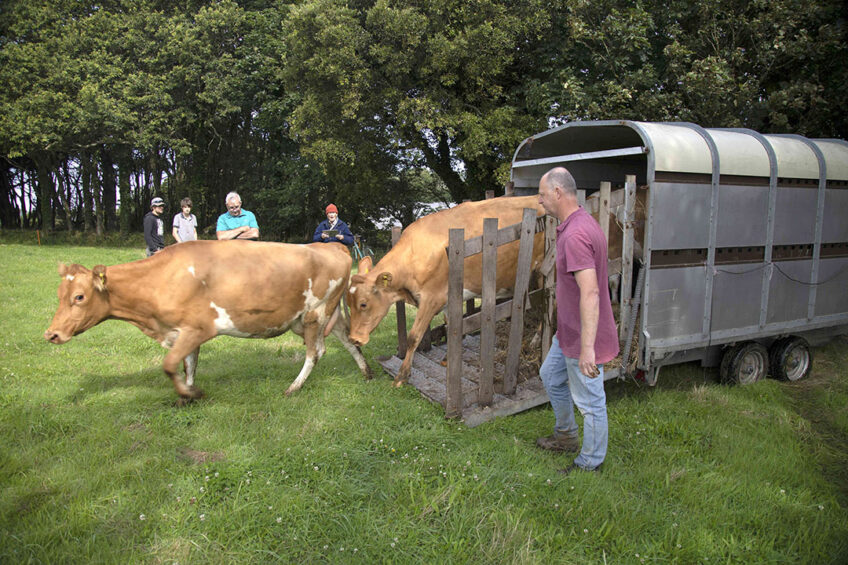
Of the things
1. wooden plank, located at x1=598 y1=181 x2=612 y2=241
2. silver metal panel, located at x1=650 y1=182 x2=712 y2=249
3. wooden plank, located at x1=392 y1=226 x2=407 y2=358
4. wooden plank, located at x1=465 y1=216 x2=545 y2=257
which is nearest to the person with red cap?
wooden plank, located at x1=392 y1=226 x2=407 y2=358

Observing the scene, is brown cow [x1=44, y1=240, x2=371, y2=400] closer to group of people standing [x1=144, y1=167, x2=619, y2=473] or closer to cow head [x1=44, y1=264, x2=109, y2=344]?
cow head [x1=44, y1=264, x2=109, y2=344]

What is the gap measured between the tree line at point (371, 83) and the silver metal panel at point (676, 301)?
7.56 metres

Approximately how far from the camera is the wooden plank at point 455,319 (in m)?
4.68

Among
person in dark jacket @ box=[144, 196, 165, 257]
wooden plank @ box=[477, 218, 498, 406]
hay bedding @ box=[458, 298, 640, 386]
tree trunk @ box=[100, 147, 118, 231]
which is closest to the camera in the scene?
wooden plank @ box=[477, 218, 498, 406]

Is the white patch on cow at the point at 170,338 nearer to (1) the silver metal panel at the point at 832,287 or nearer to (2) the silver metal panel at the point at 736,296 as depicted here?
(2) the silver metal panel at the point at 736,296

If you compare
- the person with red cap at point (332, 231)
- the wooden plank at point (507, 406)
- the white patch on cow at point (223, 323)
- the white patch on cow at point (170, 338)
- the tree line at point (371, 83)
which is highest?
the tree line at point (371, 83)

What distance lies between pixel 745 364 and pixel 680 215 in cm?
243

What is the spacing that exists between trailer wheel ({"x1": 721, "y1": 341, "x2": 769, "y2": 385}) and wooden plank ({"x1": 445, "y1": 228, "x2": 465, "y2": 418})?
348cm

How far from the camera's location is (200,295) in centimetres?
527

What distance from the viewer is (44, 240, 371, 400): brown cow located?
5.03 m

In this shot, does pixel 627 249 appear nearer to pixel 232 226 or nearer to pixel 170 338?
pixel 170 338

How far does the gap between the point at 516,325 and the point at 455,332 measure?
2.24ft

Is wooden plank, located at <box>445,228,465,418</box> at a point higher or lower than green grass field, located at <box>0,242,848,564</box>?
higher

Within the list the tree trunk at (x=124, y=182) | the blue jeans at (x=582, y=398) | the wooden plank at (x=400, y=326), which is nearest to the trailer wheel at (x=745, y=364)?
the blue jeans at (x=582, y=398)
